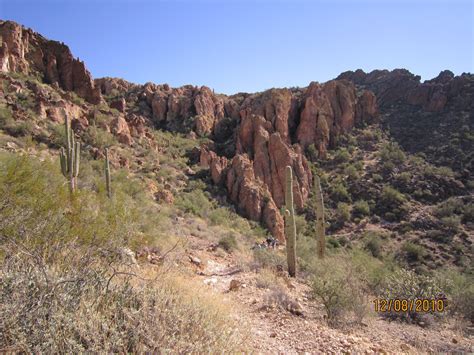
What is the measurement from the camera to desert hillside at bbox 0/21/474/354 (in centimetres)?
269

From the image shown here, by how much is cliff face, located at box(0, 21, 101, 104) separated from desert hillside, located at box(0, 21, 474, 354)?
0.16 meters

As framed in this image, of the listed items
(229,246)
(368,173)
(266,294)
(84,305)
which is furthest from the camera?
(368,173)

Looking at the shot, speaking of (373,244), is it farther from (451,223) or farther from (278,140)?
(278,140)

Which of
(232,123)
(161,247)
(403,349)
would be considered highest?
(232,123)

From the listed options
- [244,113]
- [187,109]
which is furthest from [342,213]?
[187,109]

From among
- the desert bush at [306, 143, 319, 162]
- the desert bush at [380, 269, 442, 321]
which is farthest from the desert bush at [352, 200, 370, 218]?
the desert bush at [380, 269, 442, 321]

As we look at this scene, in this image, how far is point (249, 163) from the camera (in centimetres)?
2244

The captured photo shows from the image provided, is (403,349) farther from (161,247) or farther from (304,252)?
(304,252)

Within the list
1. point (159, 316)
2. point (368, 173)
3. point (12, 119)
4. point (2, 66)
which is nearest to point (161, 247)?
point (159, 316)

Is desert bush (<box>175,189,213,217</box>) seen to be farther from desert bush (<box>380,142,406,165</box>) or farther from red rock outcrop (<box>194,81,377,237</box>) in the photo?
desert bush (<box>380,142,406,165</box>)

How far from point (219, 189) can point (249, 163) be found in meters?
3.15

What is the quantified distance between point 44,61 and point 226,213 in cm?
2387

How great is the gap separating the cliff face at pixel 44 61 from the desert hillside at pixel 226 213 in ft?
0.53

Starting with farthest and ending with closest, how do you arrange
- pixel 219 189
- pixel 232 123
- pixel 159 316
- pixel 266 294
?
pixel 232 123, pixel 219 189, pixel 266 294, pixel 159 316
